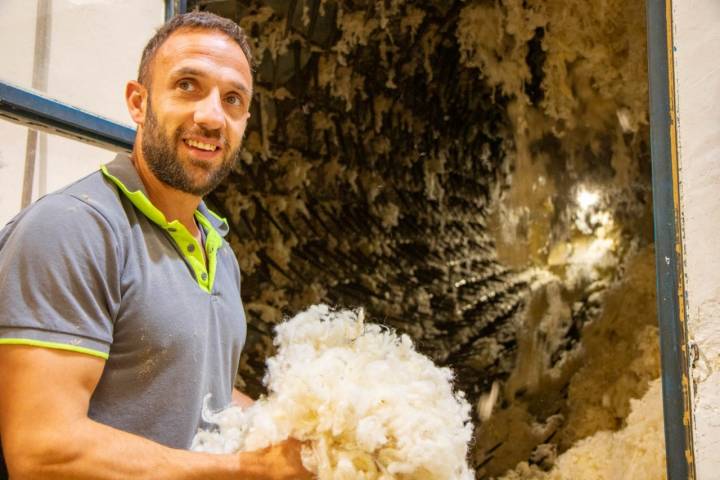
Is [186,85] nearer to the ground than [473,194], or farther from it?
nearer to the ground

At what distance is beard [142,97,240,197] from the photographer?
0.86m

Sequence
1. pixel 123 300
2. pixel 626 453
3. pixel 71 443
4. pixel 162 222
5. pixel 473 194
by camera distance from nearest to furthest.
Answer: pixel 71 443, pixel 123 300, pixel 162 222, pixel 626 453, pixel 473 194

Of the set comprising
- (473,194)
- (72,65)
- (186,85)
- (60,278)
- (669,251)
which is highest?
(473,194)

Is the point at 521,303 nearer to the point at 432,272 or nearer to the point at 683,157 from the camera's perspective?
the point at 432,272

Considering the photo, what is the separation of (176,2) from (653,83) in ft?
3.27

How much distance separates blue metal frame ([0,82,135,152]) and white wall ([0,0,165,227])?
0.03m

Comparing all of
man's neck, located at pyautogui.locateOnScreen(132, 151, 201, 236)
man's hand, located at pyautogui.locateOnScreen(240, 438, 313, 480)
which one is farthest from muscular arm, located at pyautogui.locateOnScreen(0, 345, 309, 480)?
man's neck, located at pyautogui.locateOnScreen(132, 151, 201, 236)

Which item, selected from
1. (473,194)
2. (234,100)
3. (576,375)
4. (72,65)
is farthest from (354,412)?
(473,194)

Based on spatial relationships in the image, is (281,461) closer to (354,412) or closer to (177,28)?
(354,412)

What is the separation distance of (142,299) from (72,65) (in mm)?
588

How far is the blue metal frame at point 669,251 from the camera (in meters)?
0.75

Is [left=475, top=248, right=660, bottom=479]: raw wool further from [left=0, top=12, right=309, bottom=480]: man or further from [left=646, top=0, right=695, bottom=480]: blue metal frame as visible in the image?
[left=0, top=12, right=309, bottom=480]: man

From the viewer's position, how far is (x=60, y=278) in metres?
0.65

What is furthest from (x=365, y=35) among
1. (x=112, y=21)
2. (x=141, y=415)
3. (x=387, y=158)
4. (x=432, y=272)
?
(x=141, y=415)
